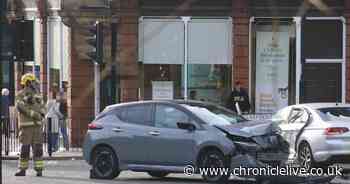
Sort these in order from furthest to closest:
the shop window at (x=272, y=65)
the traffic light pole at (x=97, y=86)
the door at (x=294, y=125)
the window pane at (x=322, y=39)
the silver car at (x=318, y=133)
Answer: the traffic light pole at (x=97, y=86)
the shop window at (x=272, y=65)
the window pane at (x=322, y=39)
the door at (x=294, y=125)
the silver car at (x=318, y=133)

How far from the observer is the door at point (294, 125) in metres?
17.5

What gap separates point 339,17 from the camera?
80.7 feet

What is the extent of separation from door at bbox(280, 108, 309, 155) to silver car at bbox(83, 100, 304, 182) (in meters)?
2.37

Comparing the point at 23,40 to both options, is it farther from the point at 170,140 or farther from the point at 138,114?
the point at 170,140

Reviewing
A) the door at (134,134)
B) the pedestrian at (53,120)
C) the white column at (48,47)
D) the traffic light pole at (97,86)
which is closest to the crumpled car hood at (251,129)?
the door at (134,134)

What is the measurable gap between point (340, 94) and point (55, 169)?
379 inches

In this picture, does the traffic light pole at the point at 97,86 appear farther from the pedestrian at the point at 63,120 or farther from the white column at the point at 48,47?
the white column at the point at 48,47

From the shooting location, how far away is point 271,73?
82.7 ft

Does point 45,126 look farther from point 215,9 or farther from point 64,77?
point 215,9

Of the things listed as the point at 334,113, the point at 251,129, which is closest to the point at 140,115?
the point at 251,129

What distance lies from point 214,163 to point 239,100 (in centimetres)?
958

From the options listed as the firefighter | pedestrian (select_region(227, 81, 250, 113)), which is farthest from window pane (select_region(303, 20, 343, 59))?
the firefighter

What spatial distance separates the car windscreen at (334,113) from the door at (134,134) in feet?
12.2

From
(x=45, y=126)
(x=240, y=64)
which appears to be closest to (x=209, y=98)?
(x=240, y=64)
